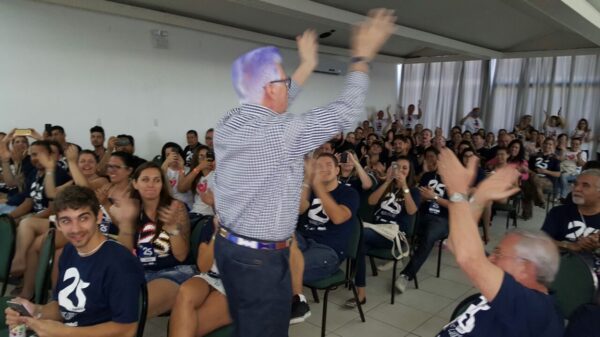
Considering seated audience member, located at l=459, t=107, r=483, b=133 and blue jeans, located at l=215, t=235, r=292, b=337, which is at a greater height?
seated audience member, located at l=459, t=107, r=483, b=133

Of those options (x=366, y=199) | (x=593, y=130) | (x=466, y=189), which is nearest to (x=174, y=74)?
(x=366, y=199)

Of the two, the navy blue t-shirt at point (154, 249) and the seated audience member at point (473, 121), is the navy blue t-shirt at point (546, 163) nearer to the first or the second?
the seated audience member at point (473, 121)

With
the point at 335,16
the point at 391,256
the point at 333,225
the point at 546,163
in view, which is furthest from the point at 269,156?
the point at 546,163

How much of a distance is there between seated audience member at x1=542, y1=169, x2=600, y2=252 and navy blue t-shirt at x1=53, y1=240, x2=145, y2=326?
2.41m

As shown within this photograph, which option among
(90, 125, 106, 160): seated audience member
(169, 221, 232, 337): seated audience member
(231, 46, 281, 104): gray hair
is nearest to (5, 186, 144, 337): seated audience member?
(169, 221, 232, 337): seated audience member

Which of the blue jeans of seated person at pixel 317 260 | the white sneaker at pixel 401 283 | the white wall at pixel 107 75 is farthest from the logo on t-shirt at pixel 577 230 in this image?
the white wall at pixel 107 75

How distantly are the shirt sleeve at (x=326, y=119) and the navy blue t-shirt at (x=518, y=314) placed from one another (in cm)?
67

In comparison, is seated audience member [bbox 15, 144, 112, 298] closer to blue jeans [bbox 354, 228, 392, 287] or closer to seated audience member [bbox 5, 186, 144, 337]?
seated audience member [bbox 5, 186, 144, 337]

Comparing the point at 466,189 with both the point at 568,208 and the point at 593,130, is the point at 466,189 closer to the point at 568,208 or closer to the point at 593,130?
the point at 568,208

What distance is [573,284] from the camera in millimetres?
2119

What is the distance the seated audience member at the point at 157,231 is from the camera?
2379mm

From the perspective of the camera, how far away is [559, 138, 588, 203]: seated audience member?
6.67m

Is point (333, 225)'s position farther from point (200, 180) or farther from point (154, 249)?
point (200, 180)

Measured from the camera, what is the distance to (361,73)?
125 cm
